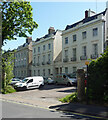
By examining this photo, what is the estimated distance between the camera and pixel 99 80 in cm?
1072

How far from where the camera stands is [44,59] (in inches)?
1684

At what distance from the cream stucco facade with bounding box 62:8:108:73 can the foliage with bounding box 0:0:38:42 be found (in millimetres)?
13272

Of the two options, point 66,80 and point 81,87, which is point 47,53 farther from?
point 81,87

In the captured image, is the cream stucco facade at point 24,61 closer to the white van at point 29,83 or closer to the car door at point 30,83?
the white van at point 29,83

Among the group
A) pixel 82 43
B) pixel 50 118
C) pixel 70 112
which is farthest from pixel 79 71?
pixel 82 43

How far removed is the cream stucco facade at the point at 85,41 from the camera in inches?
1061

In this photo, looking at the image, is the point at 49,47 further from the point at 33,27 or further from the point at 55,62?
the point at 33,27

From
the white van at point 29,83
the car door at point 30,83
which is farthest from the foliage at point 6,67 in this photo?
the car door at point 30,83

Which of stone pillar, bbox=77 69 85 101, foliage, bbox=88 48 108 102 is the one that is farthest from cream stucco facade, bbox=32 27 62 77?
foliage, bbox=88 48 108 102

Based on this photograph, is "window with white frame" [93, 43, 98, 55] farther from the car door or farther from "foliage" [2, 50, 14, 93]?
"foliage" [2, 50, 14, 93]

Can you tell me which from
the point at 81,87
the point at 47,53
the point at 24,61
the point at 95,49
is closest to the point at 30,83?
the point at 81,87

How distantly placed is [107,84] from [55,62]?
2828 centimetres

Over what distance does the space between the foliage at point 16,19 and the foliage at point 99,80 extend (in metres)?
9.86

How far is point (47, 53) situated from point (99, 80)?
31021 millimetres
